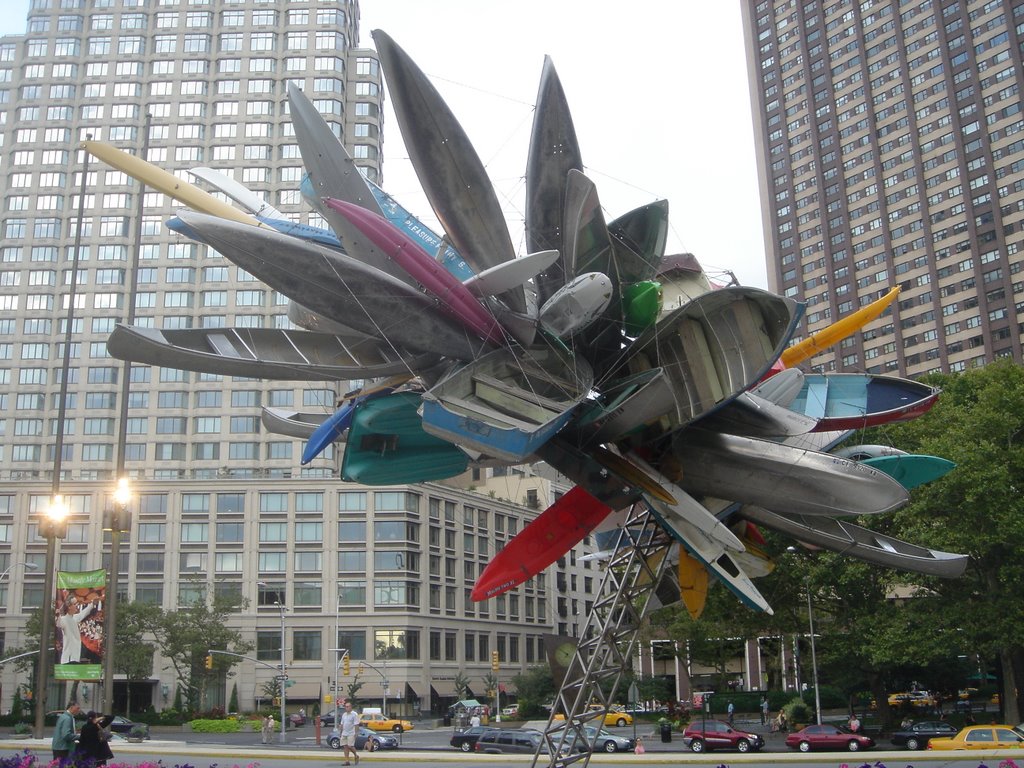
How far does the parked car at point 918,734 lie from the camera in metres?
44.9

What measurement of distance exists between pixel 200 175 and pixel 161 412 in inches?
3088

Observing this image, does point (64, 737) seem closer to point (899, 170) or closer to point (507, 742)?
point (507, 742)

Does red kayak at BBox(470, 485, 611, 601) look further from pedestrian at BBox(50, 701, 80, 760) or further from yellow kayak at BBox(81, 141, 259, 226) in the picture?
pedestrian at BBox(50, 701, 80, 760)

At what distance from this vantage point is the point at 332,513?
87750mm

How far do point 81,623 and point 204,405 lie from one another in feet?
199

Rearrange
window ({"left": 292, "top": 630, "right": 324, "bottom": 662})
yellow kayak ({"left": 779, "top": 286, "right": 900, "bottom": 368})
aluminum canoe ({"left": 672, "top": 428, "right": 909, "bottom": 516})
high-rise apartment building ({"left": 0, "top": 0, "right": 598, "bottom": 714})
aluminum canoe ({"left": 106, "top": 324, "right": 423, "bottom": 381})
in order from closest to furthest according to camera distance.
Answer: aluminum canoe ({"left": 106, "top": 324, "right": 423, "bottom": 381}) → aluminum canoe ({"left": 672, "top": 428, "right": 909, "bottom": 516}) → yellow kayak ({"left": 779, "top": 286, "right": 900, "bottom": 368}) → window ({"left": 292, "top": 630, "right": 324, "bottom": 662}) → high-rise apartment building ({"left": 0, "top": 0, "right": 598, "bottom": 714})

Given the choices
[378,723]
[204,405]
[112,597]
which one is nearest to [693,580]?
[112,597]

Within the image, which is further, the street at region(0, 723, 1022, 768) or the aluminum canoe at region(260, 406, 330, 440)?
the street at region(0, 723, 1022, 768)

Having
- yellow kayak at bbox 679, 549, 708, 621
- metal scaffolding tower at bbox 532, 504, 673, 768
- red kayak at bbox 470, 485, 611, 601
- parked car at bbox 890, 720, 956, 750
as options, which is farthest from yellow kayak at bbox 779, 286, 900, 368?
parked car at bbox 890, 720, 956, 750

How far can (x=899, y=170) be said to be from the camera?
121m

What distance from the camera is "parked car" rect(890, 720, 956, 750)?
44.9m

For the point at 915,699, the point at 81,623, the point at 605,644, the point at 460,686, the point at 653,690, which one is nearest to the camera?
the point at 605,644

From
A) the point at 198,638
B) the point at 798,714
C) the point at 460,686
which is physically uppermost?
the point at 198,638

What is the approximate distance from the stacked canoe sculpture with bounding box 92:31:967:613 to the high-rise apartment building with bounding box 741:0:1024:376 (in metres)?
101
